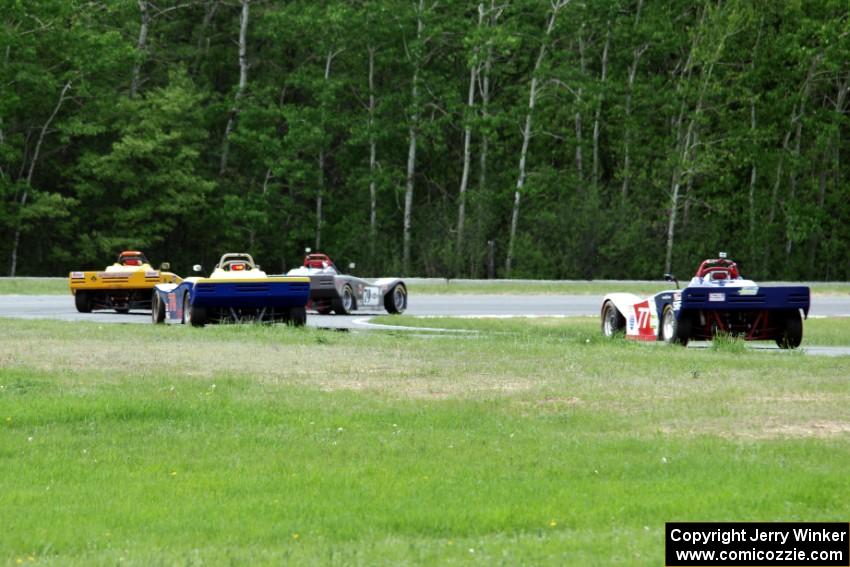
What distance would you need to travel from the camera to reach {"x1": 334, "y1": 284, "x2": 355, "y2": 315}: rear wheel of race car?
102 feet

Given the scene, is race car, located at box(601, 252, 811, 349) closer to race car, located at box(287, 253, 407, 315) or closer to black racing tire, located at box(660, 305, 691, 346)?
black racing tire, located at box(660, 305, 691, 346)

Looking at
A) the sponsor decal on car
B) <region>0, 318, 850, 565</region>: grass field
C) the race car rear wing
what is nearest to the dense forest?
the sponsor decal on car

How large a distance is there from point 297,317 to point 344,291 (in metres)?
5.71

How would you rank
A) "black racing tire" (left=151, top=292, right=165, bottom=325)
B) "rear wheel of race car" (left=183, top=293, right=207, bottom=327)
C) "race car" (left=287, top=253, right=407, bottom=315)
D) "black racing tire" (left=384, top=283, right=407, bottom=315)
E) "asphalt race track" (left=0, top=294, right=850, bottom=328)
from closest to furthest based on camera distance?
"rear wheel of race car" (left=183, top=293, right=207, bottom=327), "black racing tire" (left=151, top=292, right=165, bottom=325), "asphalt race track" (left=0, top=294, right=850, bottom=328), "race car" (left=287, top=253, right=407, bottom=315), "black racing tire" (left=384, top=283, right=407, bottom=315)

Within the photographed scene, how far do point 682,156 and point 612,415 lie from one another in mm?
40825

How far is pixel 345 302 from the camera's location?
31.2 m

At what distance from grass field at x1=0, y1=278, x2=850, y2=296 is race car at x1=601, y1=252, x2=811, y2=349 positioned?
19731 mm

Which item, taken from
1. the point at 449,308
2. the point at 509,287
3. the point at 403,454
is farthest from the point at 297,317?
the point at 509,287

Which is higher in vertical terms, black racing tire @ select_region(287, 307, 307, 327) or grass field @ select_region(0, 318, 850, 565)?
black racing tire @ select_region(287, 307, 307, 327)

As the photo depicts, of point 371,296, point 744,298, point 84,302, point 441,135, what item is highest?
point 441,135

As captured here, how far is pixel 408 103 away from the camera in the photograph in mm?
54344

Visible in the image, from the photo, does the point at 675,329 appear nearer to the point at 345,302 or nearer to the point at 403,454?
the point at 345,302

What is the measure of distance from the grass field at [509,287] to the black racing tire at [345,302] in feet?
37.6

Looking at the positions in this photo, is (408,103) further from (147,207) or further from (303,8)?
(147,207)
